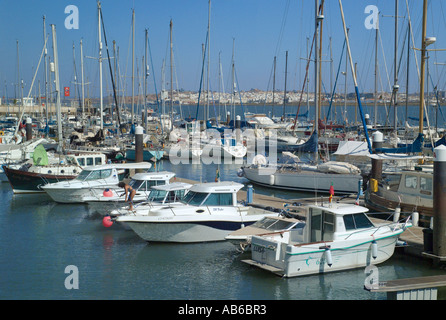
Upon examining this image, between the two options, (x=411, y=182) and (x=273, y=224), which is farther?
(x=411, y=182)

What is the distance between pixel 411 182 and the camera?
67.5ft

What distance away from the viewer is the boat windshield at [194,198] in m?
20.7

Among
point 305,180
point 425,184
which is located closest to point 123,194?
point 305,180

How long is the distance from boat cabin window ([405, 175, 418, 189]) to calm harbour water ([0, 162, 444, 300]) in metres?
3.40

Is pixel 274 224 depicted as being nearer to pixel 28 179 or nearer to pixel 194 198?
pixel 194 198

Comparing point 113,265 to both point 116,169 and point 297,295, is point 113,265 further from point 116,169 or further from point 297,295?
point 116,169

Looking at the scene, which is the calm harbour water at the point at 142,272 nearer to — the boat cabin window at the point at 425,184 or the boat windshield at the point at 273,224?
the boat windshield at the point at 273,224

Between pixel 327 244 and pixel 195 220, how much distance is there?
550 cm

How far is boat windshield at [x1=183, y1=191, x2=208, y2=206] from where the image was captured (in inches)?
814

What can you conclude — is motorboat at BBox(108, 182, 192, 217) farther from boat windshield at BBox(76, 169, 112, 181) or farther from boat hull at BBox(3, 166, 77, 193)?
boat hull at BBox(3, 166, 77, 193)

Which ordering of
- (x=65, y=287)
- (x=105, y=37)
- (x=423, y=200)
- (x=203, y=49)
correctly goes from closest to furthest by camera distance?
(x=65, y=287)
(x=423, y=200)
(x=105, y=37)
(x=203, y=49)

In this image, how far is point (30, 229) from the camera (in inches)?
942
